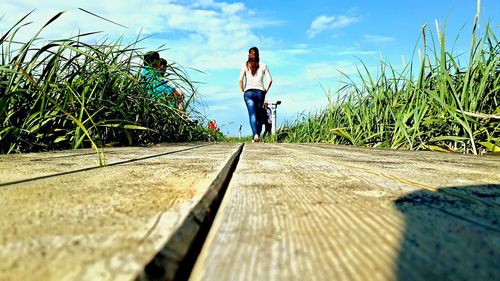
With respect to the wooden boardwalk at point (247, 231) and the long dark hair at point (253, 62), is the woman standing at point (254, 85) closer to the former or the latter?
the long dark hair at point (253, 62)

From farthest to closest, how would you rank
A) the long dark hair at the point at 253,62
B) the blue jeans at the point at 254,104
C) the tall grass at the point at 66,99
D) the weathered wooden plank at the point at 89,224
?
1. the blue jeans at the point at 254,104
2. the long dark hair at the point at 253,62
3. the tall grass at the point at 66,99
4. the weathered wooden plank at the point at 89,224

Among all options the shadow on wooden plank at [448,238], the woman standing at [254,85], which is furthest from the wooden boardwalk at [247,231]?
the woman standing at [254,85]

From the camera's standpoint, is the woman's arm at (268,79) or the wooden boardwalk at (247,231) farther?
the woman's arm at (268,79)

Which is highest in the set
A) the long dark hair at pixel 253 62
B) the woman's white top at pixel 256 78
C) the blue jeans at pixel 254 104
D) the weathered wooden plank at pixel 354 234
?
the long dark hair at pixel 253 62

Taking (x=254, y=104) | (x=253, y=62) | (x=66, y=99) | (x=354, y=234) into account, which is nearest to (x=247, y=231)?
(x=354, y=234)

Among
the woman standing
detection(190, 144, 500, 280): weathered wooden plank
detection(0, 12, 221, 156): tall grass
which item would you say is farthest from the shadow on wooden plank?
the woman standing

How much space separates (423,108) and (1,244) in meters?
2.73

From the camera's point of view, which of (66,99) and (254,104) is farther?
(254,104)

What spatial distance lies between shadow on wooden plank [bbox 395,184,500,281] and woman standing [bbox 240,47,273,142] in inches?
229

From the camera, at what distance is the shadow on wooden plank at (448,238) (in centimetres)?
34

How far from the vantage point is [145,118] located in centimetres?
316

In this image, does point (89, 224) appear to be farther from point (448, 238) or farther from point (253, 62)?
point (253, 62)

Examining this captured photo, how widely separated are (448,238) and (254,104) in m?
6.30

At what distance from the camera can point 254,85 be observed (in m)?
6.56
